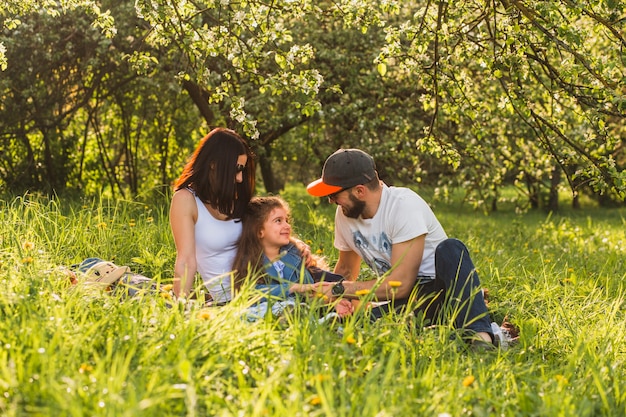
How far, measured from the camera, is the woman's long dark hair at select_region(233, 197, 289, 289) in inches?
183

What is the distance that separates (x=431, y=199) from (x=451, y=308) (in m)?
7.46

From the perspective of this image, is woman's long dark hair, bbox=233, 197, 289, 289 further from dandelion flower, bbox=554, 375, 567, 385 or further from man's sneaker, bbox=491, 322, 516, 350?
dandelion flower, bbox=554, 375, 567, 385

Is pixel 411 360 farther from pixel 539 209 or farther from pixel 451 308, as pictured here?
pixel 539 209

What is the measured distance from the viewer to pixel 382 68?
5.46 metres

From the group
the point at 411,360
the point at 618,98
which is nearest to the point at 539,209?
the point at 618,98

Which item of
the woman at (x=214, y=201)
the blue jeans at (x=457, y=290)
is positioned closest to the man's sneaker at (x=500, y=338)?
the blue jeans at (x=457, y=290)

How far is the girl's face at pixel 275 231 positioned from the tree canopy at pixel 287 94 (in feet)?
3.64

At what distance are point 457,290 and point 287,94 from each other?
595cm

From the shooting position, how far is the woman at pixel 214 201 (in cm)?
464

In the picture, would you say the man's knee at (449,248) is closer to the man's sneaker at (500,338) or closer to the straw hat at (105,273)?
the man's sneaker at (500,338)

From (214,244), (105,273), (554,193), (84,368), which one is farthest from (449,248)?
(554,193)

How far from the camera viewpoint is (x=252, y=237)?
4.72m

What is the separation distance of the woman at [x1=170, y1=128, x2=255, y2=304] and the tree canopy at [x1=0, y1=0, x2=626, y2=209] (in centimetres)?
98

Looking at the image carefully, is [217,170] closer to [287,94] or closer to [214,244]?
[214,244]
